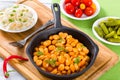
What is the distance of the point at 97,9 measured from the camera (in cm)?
193

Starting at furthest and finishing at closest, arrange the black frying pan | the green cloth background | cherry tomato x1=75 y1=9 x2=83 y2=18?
cherry tomato x1=75 y1=9 x2=83 y2=18
the green cloth background
the black frying pan

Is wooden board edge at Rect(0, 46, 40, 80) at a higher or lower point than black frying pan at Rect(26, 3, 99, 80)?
lower

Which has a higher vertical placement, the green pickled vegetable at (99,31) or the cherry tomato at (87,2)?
the cherry tomato at (87,2)

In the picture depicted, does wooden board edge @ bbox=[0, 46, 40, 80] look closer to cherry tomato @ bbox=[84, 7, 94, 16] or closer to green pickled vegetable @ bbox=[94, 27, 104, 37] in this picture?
green pickled vegetable @ bbox=[94, 27, 104, 37]

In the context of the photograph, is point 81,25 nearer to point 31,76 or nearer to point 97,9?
point 97,9

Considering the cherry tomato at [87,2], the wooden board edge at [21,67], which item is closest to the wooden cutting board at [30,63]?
the wooden board edge at [21,67]

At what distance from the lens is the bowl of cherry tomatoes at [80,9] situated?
6.11 feet

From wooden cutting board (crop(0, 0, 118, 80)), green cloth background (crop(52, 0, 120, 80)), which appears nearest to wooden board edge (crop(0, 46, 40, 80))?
wooden cutting board (crop(0, 0, 118, 80))

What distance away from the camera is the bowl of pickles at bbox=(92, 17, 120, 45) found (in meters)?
1.71

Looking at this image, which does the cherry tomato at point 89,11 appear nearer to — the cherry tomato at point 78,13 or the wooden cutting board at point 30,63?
the cherry tomato at point 78,13

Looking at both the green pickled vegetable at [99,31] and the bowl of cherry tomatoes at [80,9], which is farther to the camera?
the bowl of cherry tomatoes at [80,9]

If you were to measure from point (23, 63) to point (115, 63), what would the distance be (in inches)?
18.9

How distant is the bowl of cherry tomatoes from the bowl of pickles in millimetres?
95

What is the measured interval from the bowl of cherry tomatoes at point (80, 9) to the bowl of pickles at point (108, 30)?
95mm
